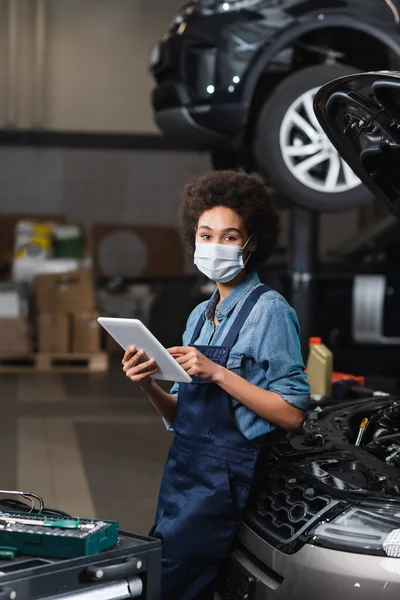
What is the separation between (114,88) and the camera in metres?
12.8

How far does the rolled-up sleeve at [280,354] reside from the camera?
2.61 metres

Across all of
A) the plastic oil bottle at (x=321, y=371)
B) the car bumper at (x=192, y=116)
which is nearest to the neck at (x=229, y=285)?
the plastic oil bottle at (x=321, y=371)

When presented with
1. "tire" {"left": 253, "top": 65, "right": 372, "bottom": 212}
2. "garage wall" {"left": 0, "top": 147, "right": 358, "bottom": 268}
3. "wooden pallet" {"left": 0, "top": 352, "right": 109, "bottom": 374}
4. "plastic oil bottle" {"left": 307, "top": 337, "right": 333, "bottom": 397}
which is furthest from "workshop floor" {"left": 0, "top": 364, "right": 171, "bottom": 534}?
"garage wall" {"left": 0, "top": 147, "right": 358, "bottom": 268}

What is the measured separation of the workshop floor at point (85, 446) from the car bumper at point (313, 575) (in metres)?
1.81

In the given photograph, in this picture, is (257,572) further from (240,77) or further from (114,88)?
(114,88)

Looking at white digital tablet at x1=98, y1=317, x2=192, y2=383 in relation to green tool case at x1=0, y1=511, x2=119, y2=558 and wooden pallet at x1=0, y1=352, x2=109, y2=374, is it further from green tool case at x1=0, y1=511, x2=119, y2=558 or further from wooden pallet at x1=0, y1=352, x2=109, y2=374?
wooden pallet at x1=0, y1=352, x2=109, y2=374

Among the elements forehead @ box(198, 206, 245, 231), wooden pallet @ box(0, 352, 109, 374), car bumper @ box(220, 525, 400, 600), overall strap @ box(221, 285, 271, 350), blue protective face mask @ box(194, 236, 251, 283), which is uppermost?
forehead @ box(198, 206, 245, 231)

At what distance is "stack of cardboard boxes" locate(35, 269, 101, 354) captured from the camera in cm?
957

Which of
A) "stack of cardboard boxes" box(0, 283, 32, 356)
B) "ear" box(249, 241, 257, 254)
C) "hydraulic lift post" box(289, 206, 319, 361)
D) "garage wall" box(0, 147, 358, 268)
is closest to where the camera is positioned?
"ear" box(249, 241, 257, 254)

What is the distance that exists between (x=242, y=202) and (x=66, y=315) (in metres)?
7.04

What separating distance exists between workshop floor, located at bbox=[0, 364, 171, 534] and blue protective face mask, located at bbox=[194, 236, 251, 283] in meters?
1.85

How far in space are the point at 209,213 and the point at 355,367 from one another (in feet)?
18.6

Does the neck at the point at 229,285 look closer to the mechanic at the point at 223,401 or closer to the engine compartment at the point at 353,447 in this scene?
the mechanic at the point at 223,401

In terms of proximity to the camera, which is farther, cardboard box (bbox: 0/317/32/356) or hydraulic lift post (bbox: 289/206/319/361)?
cardboard box (bbox: 0/317/32/356)
